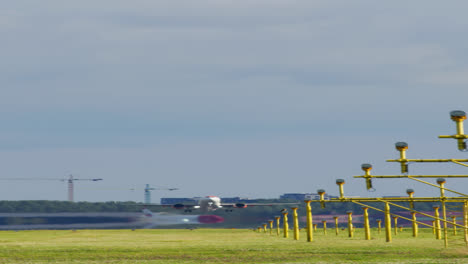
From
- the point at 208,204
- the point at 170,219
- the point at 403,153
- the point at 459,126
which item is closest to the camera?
the point at 459,126

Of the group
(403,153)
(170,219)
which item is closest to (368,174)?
(403,153)

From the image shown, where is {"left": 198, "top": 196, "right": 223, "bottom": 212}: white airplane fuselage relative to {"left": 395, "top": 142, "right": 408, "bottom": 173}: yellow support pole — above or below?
above

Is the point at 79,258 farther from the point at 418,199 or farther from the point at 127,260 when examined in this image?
the point at 418,199

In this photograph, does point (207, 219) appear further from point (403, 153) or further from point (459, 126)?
point (459, 126)

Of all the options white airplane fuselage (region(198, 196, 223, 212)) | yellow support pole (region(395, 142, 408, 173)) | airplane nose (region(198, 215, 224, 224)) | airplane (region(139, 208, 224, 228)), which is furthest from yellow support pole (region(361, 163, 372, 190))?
white airplane fuselage (region(198, 196, 223, 212))

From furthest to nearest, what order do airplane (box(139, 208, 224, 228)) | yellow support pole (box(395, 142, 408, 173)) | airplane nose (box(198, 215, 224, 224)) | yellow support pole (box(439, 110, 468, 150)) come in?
airplane nose (box(198, 215, 224, 224)) < airplane (box(139, 208, 224, 228)) < yellow support pole (box(395, 142, 408, 173)) < yellow support pole (box(439, 110, 468, 150))

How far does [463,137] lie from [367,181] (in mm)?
12540

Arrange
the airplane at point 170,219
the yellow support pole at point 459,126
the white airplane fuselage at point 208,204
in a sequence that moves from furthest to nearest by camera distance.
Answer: the white airplane fuselage at point 208,204 → the airplane at point 170,219 → the yellow support pole at point 459,126

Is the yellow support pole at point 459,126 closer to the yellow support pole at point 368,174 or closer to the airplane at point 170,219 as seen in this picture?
the yellow support pole at point 368,174

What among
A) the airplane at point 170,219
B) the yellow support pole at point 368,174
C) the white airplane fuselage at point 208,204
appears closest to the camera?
the yellow support pole at point 368,174

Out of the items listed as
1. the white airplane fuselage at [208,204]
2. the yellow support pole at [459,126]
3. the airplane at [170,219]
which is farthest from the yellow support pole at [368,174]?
the white airplane fuselage at [208,204]

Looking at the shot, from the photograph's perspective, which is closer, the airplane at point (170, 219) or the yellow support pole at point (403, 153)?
the yellow support pole at point (403, 153)

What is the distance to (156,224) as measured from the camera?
174 m

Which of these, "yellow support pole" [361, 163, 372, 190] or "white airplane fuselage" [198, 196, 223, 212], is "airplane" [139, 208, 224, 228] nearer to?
"white airplane fuselage" [198, 196, 223, 212]
